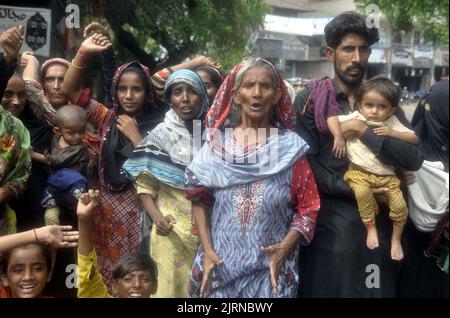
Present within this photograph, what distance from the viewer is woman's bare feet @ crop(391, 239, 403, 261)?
113 inches

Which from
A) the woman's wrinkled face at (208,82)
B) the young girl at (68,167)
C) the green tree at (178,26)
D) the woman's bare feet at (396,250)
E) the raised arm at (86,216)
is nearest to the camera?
the raised arm at (86,216)

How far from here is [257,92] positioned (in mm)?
2641

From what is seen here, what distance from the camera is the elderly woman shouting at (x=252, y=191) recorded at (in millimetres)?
2650

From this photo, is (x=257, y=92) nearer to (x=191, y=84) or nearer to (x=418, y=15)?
(x=191, y=84)

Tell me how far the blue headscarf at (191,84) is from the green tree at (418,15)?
1.06 m

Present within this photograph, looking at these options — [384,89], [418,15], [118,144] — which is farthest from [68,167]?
[418,15]

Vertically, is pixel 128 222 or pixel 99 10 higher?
pixel 99 10

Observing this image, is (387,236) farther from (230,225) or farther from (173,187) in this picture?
(173,187)

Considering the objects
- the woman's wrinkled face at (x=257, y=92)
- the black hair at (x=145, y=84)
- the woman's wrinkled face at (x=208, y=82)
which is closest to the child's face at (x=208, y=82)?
the woman's wrinkled face at (x=208, y=82)

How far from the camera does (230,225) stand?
269 centimetres

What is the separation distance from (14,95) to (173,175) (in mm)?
1010

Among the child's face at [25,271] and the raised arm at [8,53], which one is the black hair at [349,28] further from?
the child's face at [25,271]
